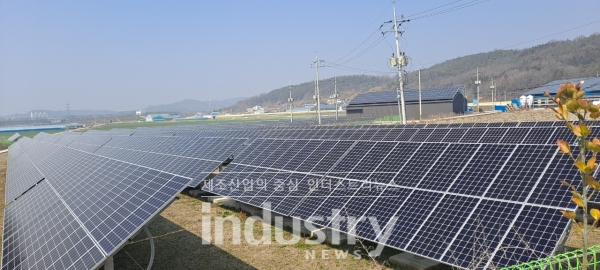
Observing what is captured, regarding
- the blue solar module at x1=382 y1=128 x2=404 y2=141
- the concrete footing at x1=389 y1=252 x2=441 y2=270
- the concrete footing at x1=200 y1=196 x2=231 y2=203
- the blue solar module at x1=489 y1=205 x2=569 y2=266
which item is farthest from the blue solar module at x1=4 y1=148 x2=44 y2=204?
the blue solar module at x1=489 y1=205 x2=569 y2=266

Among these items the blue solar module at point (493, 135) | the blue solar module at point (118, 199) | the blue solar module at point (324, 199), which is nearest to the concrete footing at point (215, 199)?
the blue solar module at point (118, 199)

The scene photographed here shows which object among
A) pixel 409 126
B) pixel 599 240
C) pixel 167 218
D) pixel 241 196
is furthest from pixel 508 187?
pixel 167 218

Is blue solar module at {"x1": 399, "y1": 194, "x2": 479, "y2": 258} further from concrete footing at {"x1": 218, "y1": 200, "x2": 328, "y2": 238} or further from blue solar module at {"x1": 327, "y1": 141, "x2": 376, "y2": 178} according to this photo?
blue solar module at {"x1": 327, "y1": 141, "x2": 376, "y2": 178}

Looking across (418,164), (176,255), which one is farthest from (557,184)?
(176,255)

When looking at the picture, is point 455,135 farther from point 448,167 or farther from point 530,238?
point 530,238

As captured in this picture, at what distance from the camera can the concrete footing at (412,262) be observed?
28.3 ft

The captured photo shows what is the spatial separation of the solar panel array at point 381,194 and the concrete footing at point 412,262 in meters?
0.82

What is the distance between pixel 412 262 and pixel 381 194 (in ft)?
5.92

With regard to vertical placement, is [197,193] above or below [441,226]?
below

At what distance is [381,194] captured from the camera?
33.0 ft

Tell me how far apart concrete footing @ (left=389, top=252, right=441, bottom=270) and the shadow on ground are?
330 cm

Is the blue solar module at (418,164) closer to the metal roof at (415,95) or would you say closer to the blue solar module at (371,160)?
the blue solar module at (371,160)

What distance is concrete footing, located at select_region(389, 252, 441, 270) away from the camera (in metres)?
8.62

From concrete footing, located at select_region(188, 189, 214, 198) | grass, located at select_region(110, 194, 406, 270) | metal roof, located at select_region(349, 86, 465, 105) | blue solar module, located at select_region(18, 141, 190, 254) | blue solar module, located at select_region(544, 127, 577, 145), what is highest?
metal roof, located at select_region(349, 86, 465, 105)
